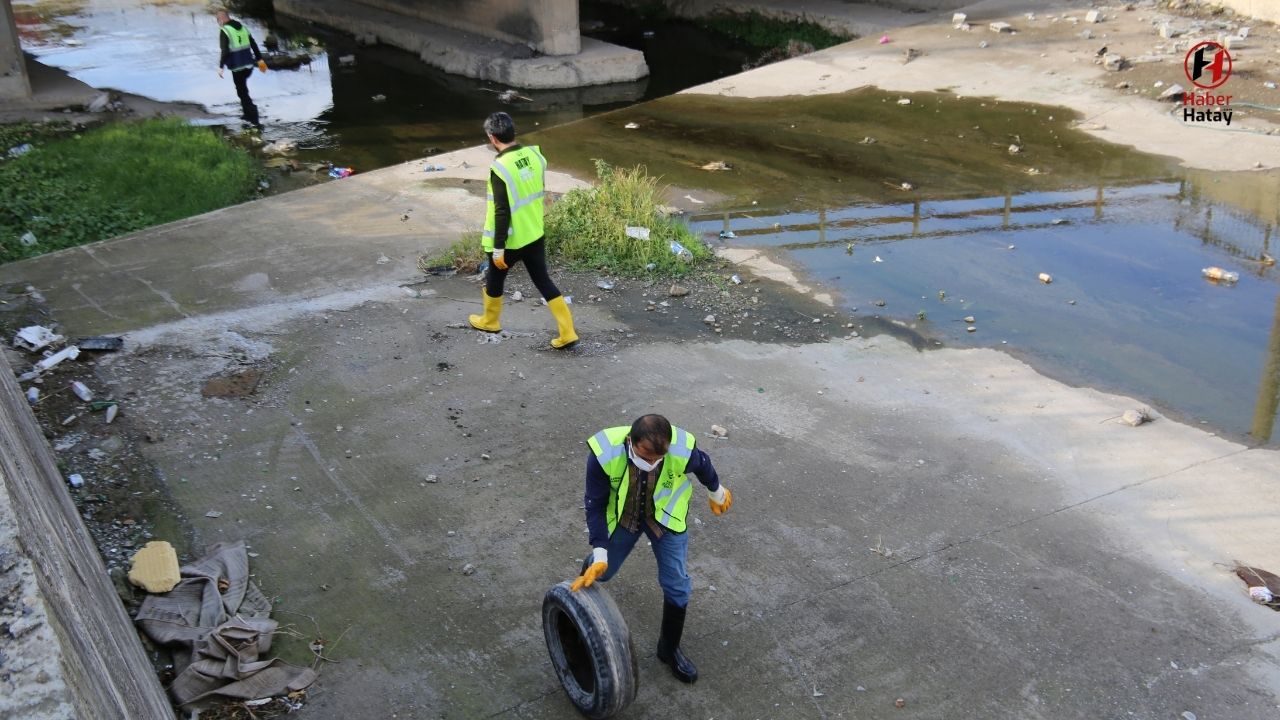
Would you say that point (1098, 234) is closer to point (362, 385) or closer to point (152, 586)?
point (362, 385)

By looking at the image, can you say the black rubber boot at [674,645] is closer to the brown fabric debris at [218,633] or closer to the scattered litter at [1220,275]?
the brown fabric debris at [218,633]

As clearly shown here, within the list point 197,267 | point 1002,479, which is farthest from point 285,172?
point 1002,479

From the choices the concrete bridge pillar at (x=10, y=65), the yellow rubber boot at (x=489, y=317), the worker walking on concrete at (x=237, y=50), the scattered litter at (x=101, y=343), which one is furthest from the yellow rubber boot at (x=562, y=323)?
the concrete bridge pillar at (x=10, y=65)

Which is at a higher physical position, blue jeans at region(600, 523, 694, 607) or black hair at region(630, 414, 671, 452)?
black hair at region(630, 414, 671, 452)

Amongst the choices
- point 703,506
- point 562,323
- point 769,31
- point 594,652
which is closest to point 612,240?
point 562,323

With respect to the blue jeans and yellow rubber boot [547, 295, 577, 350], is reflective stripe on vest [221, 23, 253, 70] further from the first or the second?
the blue jeans

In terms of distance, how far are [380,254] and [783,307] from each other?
11.8 ft

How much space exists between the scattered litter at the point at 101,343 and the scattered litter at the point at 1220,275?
860 centimetres

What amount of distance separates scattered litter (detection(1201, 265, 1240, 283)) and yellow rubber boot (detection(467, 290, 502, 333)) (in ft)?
19.6

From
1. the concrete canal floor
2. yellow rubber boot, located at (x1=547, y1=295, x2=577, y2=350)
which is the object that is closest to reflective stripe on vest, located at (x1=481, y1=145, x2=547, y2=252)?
yellow rubber boot, located at (x1=547, y1=295, x2=577, y2=350)

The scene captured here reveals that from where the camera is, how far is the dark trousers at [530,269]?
686 centimetres

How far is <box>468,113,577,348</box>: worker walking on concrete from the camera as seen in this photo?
6551 mm

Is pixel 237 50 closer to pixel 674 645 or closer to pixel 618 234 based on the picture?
pixel 618 234

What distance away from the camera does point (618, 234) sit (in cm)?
877
